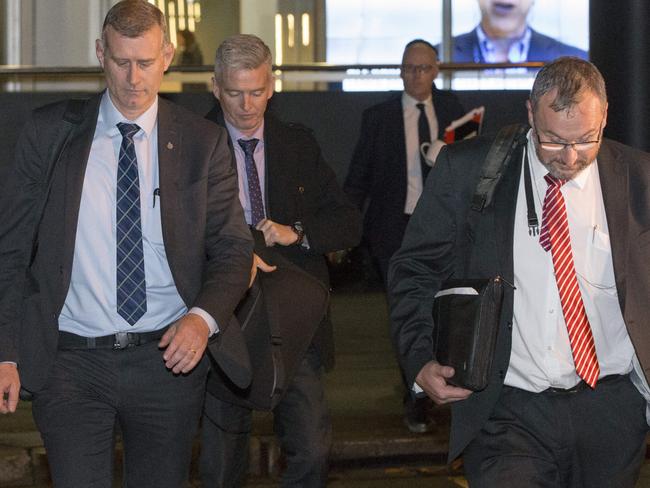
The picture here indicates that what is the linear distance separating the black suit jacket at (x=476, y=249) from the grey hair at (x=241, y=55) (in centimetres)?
132

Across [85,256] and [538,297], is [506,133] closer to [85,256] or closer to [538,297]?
[538,297]

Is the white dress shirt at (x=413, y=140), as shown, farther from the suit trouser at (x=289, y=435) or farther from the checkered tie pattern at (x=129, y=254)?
the checkered tie pattern at (x=129, y=254)

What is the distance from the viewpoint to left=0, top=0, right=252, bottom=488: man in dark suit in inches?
164

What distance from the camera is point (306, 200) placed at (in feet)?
18.3

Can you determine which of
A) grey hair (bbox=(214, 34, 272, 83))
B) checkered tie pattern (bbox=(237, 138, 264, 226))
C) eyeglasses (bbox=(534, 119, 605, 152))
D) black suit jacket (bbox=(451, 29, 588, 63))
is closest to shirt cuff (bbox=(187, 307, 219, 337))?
eyeglasses (bbox=(534, 119, 605, 152))

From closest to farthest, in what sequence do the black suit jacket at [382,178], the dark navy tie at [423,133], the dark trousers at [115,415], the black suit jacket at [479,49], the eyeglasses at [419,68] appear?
the dark trousers at [115,415] → the black suit jacket at [382,178] → the dark navy tie at [423,133] → the eyeglasses at [419,68] → the black suit jacket at [479,49]

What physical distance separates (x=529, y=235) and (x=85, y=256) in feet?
4.57

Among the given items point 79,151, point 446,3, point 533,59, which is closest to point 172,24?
point 446,3

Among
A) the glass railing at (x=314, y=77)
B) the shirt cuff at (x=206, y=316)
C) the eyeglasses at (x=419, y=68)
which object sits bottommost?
the shirt cuff at (x=206, y=316)

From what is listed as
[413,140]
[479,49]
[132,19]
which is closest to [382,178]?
[413,140]

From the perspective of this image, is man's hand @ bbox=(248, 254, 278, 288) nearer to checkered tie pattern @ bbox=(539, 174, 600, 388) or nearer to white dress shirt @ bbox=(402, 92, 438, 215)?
checkered tie pattern @ bbox=(539, 174, 600, 388)

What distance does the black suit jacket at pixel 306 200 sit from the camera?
546cm

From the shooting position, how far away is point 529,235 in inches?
161

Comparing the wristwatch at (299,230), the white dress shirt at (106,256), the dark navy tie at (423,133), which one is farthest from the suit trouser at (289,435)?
the dark navy tie at (423,133)
